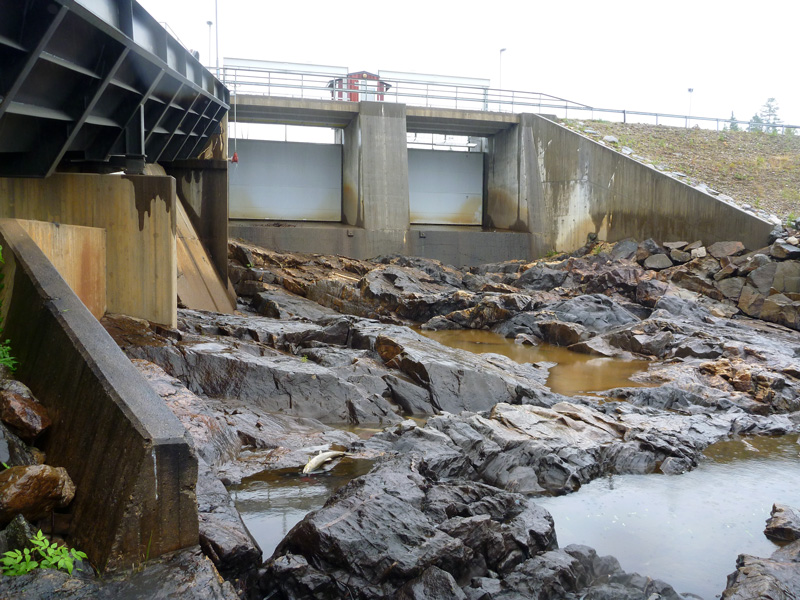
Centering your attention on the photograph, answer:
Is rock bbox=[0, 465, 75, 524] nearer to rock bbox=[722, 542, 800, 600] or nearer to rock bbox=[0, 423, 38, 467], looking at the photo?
rock bbox=[0, 423, 38, 467]

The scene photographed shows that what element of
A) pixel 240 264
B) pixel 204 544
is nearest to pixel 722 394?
pixel 204 544

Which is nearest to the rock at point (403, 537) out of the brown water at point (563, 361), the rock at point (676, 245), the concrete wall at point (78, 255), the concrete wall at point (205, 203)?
the concrete wall at point (78, 255)

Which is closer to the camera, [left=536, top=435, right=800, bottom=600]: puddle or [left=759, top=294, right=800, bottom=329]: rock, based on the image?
[left=536, top=435, right=800, bottom=600]: puddle

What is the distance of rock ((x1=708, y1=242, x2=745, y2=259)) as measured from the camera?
784 inches

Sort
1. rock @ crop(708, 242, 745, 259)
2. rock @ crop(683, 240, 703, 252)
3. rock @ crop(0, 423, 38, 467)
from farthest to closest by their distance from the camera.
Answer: rock @ crop(683, 240, 703, 252), rock @ crop(708, 242, 745, 259), rock @ crop(0, 423, 38, 467)

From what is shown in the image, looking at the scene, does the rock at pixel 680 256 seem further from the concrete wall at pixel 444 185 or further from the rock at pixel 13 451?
the rock at pixel 13 451

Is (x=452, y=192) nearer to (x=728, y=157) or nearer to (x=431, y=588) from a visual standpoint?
(x=728, y=157)

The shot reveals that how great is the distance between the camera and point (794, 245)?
18438 mm

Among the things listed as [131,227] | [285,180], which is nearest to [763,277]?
[131,227]

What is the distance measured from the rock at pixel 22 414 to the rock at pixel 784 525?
5.95 metres

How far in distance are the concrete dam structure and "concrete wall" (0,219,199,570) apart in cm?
1961

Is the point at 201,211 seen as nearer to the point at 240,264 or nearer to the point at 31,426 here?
the point at 240,264

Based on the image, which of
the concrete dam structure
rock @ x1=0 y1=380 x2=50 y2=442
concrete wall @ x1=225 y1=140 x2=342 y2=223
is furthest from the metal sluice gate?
concrete wall @ x1=225 y1=140 x2=342 y2=223

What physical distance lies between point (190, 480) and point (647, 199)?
71.7ft
